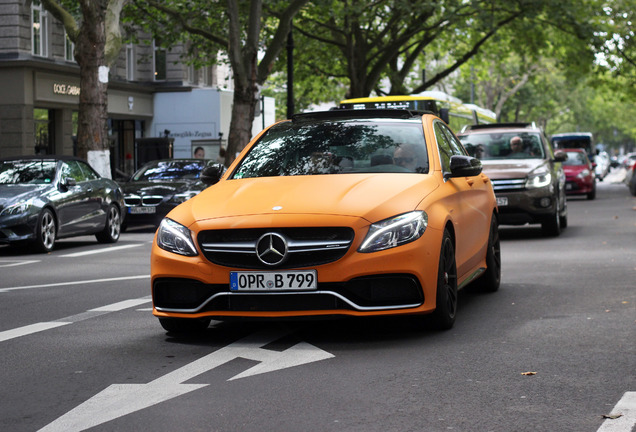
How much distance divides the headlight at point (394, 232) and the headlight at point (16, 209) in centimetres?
1039

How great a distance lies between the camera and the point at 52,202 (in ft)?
57.5

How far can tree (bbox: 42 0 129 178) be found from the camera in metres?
23.5

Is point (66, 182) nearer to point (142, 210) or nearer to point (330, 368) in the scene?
point (142, 210)

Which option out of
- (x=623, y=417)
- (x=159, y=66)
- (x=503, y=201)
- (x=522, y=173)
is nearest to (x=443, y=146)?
(x=623, y=417)

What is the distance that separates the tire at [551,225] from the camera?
1833 cm

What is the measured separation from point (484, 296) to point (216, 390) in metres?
4.78

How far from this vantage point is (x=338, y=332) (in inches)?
318

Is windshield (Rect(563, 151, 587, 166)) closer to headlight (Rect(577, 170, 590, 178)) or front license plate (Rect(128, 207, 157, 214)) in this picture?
headlight (Rect(577, 170, 590, 178))

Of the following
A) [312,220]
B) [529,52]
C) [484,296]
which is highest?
[529,52]

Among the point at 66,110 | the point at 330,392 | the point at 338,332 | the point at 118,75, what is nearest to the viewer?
the point at 330,392

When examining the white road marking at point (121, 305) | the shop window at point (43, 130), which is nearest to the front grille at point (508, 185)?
the white road marking at point (121, 305)

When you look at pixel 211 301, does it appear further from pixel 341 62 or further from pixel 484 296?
pixel 341 62

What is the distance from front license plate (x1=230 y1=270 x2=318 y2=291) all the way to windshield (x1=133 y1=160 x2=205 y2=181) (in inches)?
682

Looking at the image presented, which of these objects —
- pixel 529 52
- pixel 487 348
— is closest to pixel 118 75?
pixel 529 52
